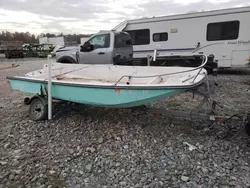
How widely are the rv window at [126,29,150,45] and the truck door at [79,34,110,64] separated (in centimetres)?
322

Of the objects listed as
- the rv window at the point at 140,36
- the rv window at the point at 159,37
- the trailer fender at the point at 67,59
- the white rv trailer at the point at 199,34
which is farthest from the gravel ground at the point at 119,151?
the rv window at the point at 140,36

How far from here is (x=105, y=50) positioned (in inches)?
307

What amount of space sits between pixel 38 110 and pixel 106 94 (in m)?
1.87

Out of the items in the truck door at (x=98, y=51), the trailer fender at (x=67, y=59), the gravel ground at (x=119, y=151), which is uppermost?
the truck door at (x=98, y=51)

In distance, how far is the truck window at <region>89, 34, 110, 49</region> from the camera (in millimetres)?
7868

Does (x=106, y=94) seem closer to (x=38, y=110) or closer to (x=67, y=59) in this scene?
(x=38, y=110)

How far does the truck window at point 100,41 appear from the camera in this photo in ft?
25.8

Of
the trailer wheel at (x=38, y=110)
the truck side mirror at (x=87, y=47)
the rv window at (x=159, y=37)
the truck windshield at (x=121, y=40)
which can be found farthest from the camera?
the rv window at (x=159, y=37)

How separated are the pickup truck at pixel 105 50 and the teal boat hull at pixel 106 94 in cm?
330

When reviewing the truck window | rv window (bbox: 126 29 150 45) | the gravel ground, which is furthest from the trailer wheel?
rv window (bbox: 126 29 150 45)

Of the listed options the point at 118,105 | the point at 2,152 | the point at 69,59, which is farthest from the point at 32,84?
the point at 69,59

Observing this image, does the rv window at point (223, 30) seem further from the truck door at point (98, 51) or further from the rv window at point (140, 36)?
the truck door at point (98, 51)

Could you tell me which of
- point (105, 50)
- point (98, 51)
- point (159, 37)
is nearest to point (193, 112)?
point (105, 50)

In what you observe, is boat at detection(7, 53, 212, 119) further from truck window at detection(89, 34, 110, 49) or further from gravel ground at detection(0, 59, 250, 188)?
truck window at detection(89, 34, 110, 49)
